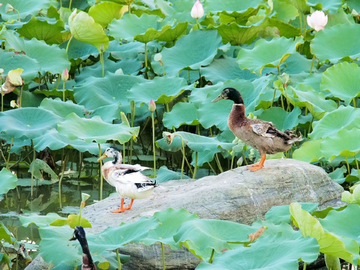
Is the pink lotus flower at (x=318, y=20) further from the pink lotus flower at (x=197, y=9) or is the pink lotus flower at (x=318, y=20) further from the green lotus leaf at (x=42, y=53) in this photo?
the green lotus leaf at (x=42, y=53)

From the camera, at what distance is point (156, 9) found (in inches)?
273

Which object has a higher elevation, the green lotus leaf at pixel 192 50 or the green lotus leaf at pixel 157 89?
the green lotus leaf at pixel 192 50

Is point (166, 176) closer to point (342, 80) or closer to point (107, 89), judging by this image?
point (107, 89)

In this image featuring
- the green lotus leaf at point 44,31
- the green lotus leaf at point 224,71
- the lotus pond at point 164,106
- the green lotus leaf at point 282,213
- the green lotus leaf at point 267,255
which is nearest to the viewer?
the green lotus leaf at point 267,255

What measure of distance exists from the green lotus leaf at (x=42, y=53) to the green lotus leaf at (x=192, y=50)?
1034mm

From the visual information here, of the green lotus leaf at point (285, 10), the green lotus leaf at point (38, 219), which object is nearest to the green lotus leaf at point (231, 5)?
the green lotus leaf at point (285, 10)

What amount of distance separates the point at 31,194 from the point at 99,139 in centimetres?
147

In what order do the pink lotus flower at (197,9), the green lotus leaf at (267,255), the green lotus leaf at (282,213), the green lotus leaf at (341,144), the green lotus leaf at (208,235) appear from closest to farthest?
Result: the green lotus leaf at (267,255) → the green lotus leaf at (208,235) → the green lotus leaf at (282,213) → the green lotus leaf at (341,144) → the pink lotus flower at (197,9)

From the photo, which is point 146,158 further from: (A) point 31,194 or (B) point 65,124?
(B) point 65,124

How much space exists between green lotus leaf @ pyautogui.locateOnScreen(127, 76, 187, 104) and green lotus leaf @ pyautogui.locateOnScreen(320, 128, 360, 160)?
162 centimetres

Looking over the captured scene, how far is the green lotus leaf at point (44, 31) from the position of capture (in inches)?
242

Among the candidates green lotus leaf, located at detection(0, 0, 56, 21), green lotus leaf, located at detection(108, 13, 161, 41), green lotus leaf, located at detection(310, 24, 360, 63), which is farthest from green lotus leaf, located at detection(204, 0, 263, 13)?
green lotus leaf, located at detection(0, 0, 56, 21)

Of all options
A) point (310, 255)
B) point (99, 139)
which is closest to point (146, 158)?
point (99, 139)

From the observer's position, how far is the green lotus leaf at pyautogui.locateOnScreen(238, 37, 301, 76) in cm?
529
